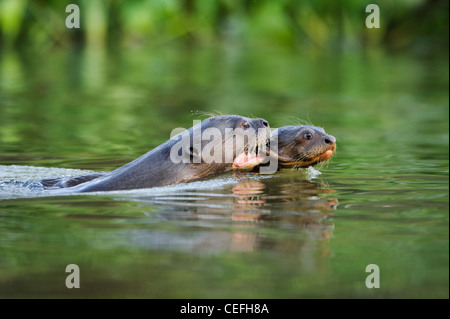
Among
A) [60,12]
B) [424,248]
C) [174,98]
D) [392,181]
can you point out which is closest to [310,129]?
[392,181]

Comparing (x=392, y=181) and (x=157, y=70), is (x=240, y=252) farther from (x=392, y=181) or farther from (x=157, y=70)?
(x=157, y=70)

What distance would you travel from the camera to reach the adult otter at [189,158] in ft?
21.6

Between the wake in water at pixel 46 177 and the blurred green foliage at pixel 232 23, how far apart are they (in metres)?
16.8

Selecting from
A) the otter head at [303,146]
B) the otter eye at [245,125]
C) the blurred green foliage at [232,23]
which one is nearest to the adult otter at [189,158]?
the otter eye at [245,125]

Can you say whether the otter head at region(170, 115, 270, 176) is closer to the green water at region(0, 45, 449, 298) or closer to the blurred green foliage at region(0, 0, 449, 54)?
the green water at region(0, 45, 449, 298)

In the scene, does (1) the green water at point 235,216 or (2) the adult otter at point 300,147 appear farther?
(2) the adult otter at point 300,147

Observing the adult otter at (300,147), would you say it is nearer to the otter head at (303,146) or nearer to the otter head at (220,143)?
the otter head at (303,146)

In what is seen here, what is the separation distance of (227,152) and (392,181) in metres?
1.33

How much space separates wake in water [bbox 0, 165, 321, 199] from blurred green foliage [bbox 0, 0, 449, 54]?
55.2 ft

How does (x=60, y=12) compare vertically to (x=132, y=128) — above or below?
above

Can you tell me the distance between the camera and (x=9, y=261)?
4.60 m

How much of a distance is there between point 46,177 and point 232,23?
77.7ft

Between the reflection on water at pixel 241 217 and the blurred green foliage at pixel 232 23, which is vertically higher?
the blurred green foliage at pixel 232 23

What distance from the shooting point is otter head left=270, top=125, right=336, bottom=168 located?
7402 millimetres
